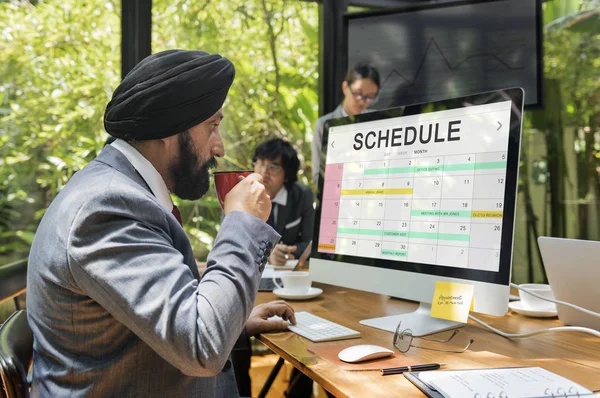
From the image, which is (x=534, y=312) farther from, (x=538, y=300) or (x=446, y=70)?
(x=446, y=70)

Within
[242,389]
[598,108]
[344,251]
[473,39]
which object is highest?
[473,39]

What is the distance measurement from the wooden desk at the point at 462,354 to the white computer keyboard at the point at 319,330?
0.7 inches

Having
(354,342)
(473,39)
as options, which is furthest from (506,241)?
(473,39)

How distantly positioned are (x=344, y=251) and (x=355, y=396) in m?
0.69

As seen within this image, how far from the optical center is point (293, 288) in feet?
5.72

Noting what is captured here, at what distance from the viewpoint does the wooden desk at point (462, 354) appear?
961mm

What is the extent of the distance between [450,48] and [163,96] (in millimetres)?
2871

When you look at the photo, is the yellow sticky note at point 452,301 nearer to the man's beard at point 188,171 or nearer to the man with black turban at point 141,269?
the man with black turban at point 141,269

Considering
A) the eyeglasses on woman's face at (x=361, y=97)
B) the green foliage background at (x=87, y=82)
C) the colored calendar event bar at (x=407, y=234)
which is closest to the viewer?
the colored calendar event bar at (x=407, y=234)

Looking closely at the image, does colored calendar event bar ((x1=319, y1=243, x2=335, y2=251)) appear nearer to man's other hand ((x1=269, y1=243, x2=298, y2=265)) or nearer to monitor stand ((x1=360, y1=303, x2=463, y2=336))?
monitor stand ((x1=360, y1=303, x2=463, y2=336))

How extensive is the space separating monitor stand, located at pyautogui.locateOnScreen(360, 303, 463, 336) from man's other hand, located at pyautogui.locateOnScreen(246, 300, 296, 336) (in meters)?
0.18

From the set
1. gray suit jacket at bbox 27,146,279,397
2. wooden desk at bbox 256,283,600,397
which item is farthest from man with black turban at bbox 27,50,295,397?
wooden desk at bbox 256,283,600,397

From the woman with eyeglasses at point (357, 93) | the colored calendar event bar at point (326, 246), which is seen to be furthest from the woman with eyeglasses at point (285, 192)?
the colored calendar event bar at point (326, 246)

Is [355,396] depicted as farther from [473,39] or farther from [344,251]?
[473,39]
